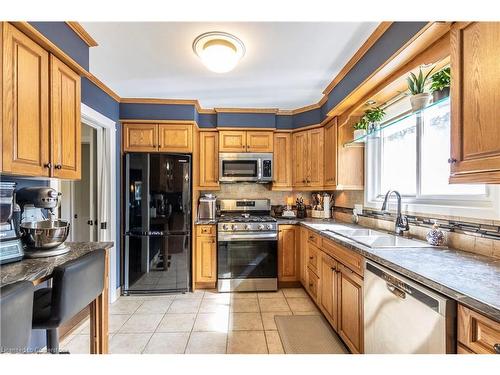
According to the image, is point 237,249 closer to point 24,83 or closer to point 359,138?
point 359,138

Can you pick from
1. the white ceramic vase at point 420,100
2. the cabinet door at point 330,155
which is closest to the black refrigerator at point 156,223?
the cabinet door at point 330,155

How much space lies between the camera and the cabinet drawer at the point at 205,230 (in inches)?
121

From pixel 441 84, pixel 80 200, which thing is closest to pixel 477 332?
pixel 441 84

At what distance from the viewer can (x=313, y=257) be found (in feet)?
8.63

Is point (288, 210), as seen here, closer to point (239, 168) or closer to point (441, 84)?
point (239, 168)

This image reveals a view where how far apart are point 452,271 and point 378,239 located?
1033mm

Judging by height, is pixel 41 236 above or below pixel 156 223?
above

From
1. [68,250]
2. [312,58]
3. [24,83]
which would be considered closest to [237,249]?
[68,250]

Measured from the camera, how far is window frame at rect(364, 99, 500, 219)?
1374mm

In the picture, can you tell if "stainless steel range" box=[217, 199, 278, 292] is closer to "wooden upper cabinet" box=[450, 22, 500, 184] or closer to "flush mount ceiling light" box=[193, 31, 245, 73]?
"flush mount ceiling light" box=[193, 31, 245, 73]

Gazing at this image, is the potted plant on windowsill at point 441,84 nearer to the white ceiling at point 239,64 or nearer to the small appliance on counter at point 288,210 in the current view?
the white ceiling at point 239,64

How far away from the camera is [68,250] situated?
1.54 meters

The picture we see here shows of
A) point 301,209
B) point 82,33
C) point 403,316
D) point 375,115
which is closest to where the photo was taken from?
point 403,316

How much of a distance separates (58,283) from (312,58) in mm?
2386
